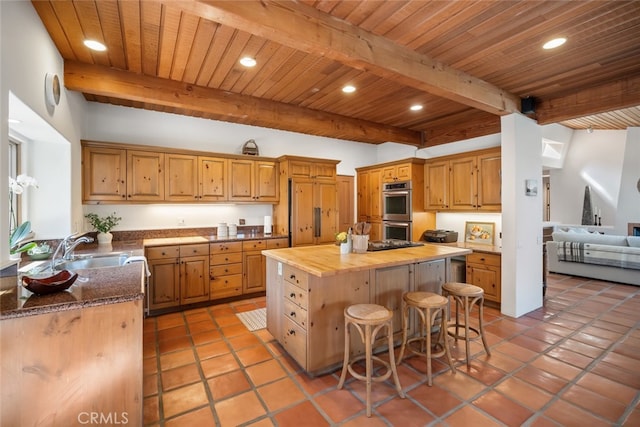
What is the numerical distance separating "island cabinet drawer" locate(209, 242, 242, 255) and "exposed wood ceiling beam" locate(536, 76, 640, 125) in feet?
14.8

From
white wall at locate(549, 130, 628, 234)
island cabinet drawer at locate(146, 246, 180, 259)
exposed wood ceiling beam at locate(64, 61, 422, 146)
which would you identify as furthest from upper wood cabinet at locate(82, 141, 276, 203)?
white wall at locate(549, 130, 628, 234)

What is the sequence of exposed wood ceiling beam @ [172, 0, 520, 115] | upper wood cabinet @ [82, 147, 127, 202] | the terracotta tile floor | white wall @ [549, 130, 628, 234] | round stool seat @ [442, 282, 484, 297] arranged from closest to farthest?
exposed wood ceiling beam @ [172, 0, 520, 115] → the terracotta tile floor → round stool seat @ [442, 282, 484, 297] → upper wood cabinet @ [82, 147, 127, 202] → white wall @ [549, 130, 628, 234]

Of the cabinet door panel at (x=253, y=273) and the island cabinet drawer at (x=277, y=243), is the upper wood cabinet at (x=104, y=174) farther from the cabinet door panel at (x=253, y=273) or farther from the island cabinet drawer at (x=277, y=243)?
the island cabinet drawer at (x=277, y=243)

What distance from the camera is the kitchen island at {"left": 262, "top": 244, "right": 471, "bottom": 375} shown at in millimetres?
2367

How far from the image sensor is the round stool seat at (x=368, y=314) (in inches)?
80.9

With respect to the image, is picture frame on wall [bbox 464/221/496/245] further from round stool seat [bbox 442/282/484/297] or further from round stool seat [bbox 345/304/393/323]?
round stool seat [bbox 345/304/393/323]

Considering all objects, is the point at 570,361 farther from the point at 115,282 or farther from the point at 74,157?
the point at 74,157

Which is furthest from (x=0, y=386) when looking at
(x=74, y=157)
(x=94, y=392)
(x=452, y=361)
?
(x=452, y=361)

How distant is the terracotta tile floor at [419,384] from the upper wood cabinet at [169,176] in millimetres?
1783

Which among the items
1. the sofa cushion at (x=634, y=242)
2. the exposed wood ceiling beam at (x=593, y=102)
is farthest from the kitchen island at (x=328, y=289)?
the sofa cushion at (x=634, y=242)

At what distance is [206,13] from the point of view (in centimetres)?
173

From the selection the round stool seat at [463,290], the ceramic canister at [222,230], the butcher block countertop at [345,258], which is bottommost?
the round stool seat at [463,290]

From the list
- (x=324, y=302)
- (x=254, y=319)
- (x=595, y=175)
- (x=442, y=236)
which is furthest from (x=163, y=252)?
(x=595, y=175)

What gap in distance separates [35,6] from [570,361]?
5.16m
